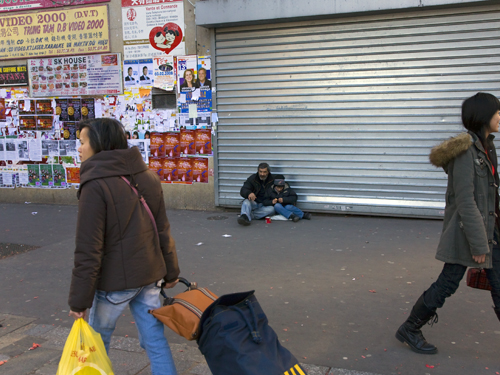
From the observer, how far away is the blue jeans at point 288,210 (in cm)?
806

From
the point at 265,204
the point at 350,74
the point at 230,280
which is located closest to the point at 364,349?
the point at 230,280

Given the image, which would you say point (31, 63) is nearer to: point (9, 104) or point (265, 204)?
point (9, 104)

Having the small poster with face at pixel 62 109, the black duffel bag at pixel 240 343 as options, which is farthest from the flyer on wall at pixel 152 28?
the black duffel bag at pixel 240 343

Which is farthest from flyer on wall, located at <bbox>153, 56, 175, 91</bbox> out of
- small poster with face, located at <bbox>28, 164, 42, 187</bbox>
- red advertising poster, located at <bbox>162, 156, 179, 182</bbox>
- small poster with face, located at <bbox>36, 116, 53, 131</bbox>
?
small poster with face, located at <bbox>28, 164, 42, 187</bbox>

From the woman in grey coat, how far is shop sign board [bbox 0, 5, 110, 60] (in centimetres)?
798

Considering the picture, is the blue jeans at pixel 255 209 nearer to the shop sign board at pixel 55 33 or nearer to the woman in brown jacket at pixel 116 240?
the shop sign board at pixel 55 33

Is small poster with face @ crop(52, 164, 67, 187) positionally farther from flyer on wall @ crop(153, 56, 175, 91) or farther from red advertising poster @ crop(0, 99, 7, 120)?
flyer on wall @ crop(153, 56, 175, 91)

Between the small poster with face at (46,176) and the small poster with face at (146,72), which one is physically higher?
the small poster with face at (146,72)

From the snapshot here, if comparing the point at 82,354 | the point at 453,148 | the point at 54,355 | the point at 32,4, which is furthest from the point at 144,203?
the point at 32,4

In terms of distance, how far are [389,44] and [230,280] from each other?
4.91 m

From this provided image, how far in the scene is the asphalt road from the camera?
11.6 ft

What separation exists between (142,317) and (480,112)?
8.57 ft

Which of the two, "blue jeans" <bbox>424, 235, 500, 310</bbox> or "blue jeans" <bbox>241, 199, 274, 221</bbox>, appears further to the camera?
"blue jeans" <bbox>241, 199, 274, 221</bbox>

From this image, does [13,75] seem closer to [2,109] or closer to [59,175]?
[2,109]
